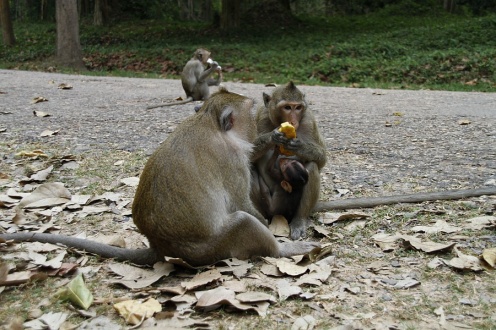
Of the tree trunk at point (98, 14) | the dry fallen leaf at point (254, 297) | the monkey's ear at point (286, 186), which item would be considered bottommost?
the dry fallen leaf at point (254, 297)

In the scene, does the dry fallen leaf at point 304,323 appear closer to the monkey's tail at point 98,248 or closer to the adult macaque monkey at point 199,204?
the adult macaque monkey at point 199,204

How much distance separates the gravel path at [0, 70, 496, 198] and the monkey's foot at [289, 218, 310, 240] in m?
0.73

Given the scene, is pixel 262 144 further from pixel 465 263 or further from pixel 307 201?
pixel 465 263

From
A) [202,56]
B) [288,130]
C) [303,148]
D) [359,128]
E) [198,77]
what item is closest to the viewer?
[288,130]

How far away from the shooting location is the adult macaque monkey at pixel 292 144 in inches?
154

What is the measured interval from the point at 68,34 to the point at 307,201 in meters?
15.4

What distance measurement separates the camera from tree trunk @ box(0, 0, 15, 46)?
21.7 metres

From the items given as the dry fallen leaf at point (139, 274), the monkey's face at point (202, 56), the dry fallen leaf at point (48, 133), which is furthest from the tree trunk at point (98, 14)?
the dry fallen leaf at point (139, 274)

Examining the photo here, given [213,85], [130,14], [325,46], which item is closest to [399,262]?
[213,85]

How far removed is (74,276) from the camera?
302cm

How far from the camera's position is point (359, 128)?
690 centimetres

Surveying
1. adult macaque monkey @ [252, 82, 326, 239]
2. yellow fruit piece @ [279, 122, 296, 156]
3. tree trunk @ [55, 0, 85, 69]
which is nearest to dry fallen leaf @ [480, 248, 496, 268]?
adult macaque monkey @ [252, 82, 326, 239]

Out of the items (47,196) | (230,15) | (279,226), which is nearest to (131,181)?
(47,196)

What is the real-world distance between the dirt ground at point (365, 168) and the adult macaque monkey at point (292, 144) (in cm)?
26
